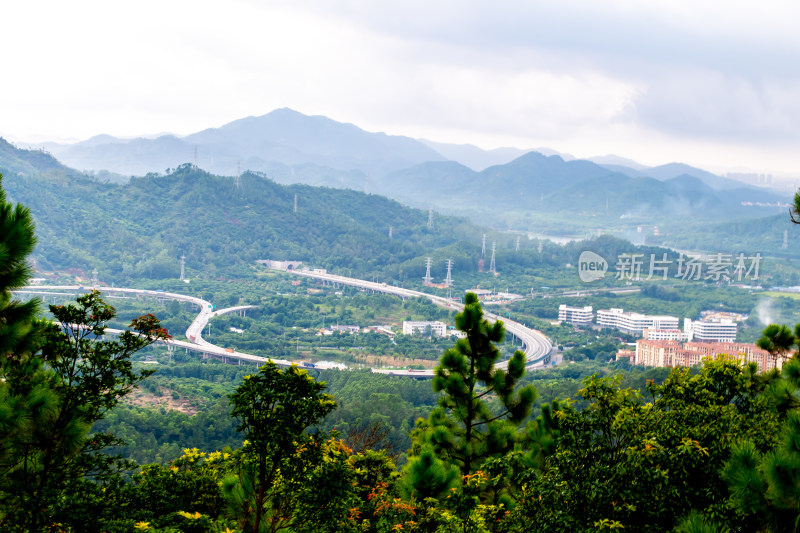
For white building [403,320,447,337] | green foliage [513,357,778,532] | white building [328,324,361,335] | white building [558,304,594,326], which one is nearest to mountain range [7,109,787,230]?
white building [558,304,594,326]

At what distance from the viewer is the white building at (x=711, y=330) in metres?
28.1

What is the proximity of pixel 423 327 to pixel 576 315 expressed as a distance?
7.94 metres

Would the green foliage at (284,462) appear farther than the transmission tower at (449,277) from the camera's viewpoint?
No

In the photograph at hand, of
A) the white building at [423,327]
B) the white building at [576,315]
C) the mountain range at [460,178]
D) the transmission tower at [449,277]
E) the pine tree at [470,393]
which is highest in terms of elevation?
the mountain range at [460,178]

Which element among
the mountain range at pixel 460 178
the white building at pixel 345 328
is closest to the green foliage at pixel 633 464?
the white building at pixel 345 328

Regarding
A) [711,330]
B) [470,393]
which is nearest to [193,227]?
[711,330]

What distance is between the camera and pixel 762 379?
4.66 meters

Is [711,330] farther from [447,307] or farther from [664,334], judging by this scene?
[447,307]

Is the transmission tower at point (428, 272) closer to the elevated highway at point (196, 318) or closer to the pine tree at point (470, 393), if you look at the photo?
the elevated highway at point (196, 318)

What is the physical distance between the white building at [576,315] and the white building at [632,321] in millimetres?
572

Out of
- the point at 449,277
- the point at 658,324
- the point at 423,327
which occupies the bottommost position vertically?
the point at 423,327

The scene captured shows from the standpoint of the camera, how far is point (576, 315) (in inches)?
1284

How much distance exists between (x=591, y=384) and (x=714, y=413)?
616 millimetres

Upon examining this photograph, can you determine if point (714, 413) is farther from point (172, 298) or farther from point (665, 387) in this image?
point (172, 298)
